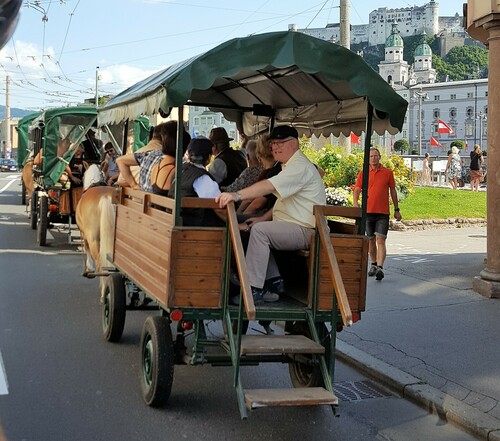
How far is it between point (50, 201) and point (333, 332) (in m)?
10.8

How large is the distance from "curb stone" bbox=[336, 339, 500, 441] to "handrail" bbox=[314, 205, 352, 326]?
49.8 inches

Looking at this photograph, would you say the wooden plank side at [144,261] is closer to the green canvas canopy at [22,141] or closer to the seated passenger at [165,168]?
the seated passenger at [165,168]

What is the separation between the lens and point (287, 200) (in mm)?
5629

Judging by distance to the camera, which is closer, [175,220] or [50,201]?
[175,220]

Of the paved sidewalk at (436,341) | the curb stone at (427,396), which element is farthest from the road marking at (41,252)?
the curb stone at (427,396)

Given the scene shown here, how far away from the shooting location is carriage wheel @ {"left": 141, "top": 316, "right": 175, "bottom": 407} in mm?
5234

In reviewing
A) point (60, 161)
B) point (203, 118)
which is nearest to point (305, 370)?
point (60, 161)

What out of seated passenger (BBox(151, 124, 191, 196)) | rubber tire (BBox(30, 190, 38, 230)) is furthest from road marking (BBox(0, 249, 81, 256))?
seated passenger (BBox(151, 124, 191, 196))

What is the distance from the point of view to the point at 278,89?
7629 millimetres

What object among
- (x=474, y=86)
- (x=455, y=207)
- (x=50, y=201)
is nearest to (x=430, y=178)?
(x=455, y=207)

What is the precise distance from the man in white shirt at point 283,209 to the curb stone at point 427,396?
143cm

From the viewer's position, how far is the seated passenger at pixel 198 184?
218 inches

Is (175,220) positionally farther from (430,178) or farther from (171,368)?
(430,178)

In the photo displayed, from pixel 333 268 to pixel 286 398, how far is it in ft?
3.39
